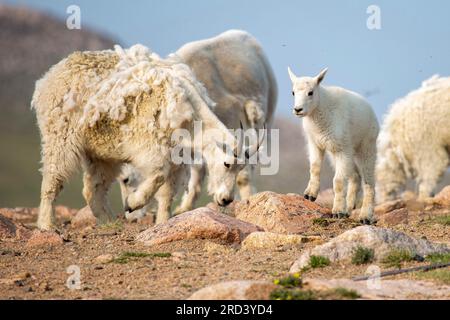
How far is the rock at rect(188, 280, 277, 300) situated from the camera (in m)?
6.72

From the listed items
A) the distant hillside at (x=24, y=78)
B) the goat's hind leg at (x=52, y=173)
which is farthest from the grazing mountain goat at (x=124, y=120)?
the distant hillside at (x=24, y=78)

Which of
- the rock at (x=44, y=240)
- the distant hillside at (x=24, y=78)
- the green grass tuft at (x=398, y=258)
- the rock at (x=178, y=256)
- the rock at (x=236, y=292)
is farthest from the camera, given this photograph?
the distant hillside at (x=24, y=78)

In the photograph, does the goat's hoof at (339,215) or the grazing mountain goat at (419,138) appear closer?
the goat's hoof at (339,215)

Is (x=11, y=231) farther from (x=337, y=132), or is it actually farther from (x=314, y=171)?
(x=337, y=132)

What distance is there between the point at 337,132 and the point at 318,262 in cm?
361

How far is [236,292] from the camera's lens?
265 inches

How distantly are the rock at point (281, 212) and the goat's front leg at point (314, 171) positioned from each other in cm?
13

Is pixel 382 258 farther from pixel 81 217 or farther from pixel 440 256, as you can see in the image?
pixel 81 217

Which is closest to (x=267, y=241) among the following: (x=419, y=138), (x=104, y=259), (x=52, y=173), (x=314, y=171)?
(x=104, y=259)

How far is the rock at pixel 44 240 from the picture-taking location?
34.2 ft

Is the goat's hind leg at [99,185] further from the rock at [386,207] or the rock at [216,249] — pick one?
the rock at [386,207]

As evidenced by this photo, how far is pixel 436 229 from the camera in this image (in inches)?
439

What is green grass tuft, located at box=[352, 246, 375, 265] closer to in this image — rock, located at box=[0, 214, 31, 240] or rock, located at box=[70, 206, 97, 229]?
rock, located at box=[0, 214, 31, 240]

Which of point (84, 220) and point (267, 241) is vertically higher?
point (267, 241)
